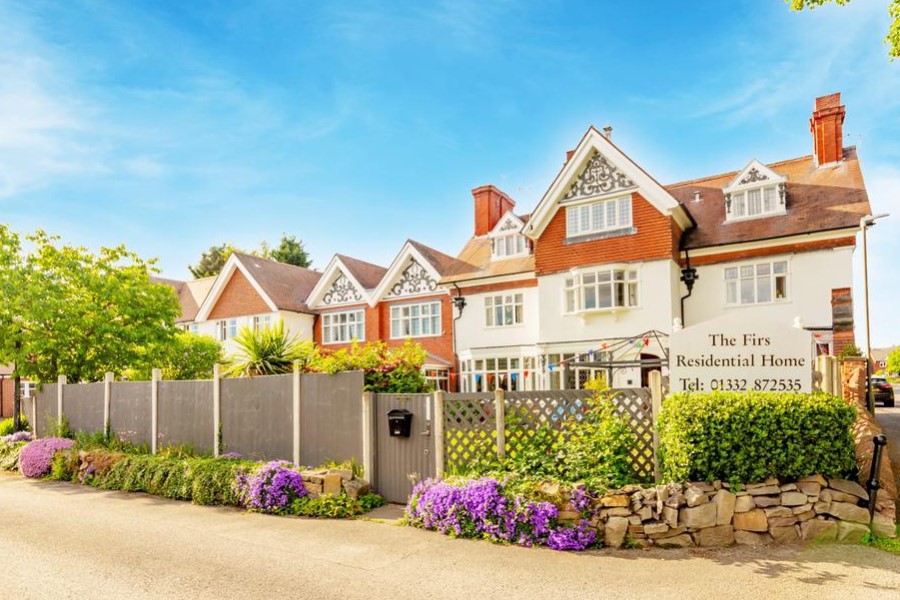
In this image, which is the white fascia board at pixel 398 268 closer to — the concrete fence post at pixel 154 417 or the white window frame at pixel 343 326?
the white window frame at pixel 343 326

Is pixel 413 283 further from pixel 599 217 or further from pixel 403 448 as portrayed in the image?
pixel 403 448

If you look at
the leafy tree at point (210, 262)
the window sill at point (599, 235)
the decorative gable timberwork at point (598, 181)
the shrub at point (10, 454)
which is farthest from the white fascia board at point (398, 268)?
the leafy tree at point (210, 262)

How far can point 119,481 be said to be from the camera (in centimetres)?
1157

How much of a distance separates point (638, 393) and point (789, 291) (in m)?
13.7

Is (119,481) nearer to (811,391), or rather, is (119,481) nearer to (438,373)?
(811,391)

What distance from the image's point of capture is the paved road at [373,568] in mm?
5602

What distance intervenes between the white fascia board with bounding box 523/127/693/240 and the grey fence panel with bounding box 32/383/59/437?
1591 cm

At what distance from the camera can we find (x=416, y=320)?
26.8m

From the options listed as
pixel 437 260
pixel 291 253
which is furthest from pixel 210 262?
pixel 437 260

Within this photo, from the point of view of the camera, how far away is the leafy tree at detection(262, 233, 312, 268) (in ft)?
167

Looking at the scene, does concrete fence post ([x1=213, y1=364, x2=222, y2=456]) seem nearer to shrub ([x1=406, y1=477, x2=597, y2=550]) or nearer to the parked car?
shrub ([x1=406, y1=477, x2=597, y2=550])

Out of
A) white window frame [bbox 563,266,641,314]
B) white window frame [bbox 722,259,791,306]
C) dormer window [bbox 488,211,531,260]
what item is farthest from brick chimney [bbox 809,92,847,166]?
dormer window [bbox 488,211,531,260]

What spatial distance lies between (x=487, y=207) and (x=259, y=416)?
18142 millimetres

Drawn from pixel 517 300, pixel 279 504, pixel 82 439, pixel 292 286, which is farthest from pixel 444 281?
pixel 279 504
